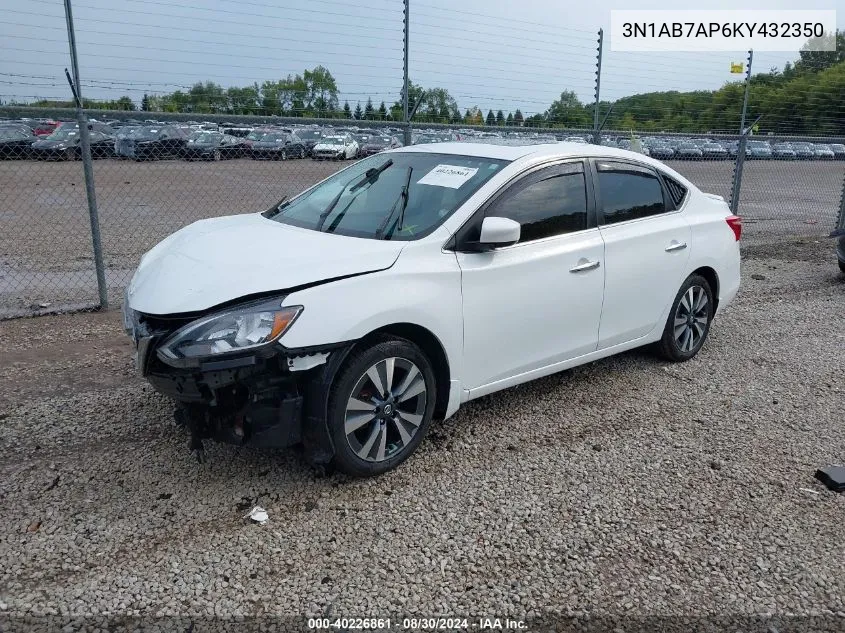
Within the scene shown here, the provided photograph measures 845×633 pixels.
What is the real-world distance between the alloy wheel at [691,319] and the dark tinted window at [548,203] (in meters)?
1.39

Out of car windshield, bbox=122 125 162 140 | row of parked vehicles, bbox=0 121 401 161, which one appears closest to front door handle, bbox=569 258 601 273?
row of parked vehicles, bbox=0 121 401 161

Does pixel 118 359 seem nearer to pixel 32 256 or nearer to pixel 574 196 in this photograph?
pixel 574 196

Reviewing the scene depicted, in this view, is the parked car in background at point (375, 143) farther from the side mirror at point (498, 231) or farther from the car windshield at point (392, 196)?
the side mirror at point (498, 231)

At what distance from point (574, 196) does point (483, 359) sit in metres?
1.34

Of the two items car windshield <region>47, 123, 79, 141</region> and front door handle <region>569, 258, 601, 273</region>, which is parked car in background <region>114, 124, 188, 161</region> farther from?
front door handle <region>569, 258, 601, 273</region>

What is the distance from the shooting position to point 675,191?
5410 millimetres

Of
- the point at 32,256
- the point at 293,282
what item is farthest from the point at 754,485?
the point at 32,256

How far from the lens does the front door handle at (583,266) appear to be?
4399mm

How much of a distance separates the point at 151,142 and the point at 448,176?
565 cm

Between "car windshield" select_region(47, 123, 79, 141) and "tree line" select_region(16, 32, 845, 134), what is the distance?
4.02ft

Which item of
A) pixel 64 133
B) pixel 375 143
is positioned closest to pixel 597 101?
pixel 375 143

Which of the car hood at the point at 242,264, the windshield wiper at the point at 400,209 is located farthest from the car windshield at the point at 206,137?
the windshield wiper at the point at 400,209

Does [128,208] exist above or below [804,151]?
below

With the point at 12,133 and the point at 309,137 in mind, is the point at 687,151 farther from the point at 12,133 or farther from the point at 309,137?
the point at 12,133
